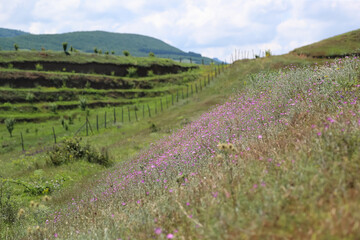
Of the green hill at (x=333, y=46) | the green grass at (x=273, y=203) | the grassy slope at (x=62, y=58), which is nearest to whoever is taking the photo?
the green grass at (x=273, y=203)

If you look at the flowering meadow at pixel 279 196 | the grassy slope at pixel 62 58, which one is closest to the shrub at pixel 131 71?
the grassy slope at pixel 62 58

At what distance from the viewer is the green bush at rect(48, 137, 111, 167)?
51.9ft

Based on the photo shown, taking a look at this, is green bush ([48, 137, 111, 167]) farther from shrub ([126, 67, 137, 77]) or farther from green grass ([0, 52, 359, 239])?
shrub ([126, 67, 137, 77])

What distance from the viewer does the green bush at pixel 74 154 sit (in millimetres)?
15820

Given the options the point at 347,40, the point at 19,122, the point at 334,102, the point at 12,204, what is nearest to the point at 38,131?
the point at 19,122

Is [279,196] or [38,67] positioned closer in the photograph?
[279,196]

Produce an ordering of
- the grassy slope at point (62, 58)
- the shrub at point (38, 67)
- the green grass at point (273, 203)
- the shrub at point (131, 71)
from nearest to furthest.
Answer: the green grass at point (273, 203)
the shrub at point (38, 67)
the grassy slope at point (62, 58)
the shrub at point (131, 71)

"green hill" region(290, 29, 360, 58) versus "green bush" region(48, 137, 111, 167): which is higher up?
"green hill" region(290, 29, 360, 58)

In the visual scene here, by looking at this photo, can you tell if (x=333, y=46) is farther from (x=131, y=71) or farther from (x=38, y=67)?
(x=38, y=67)

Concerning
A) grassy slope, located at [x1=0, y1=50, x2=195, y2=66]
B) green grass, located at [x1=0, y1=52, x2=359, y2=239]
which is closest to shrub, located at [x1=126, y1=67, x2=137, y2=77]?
grassy slope, located at [x1=0, y1=50, x2=195, y2=66]

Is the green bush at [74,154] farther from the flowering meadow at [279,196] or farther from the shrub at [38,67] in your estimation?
the shrub at [38,67]

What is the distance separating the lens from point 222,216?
279 cm

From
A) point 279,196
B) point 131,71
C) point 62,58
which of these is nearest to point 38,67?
point 62,58

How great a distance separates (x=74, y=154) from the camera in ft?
53.4
